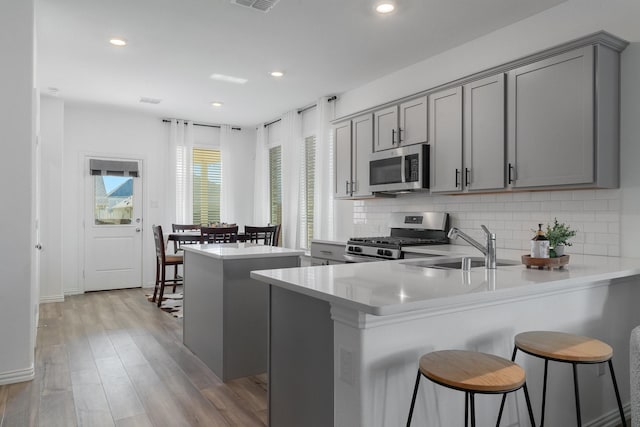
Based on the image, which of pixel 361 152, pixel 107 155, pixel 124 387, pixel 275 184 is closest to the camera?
pixel 124 387

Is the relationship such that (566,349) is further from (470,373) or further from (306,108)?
(306,108)

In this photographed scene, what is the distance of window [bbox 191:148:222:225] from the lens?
711 centimetres

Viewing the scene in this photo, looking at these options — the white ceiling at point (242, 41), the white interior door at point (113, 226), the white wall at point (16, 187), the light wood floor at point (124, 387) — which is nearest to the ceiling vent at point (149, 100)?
the white ceiling at point (242, 41)

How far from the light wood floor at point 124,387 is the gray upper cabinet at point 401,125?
242 cm

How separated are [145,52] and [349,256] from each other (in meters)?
2.71

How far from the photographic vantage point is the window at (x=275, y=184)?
6949mm

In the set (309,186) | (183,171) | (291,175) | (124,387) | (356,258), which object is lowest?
(124,387)

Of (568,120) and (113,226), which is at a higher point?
(568,120)

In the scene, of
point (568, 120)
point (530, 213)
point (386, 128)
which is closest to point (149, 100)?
point (386, 128)

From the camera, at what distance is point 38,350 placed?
356 centimetres

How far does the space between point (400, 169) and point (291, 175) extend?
8.25 feet

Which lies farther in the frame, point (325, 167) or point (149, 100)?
point (149, 100)

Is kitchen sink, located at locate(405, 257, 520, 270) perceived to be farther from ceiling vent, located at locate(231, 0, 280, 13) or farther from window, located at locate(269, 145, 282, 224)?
window, located at locate(269, 145, 282, 224)

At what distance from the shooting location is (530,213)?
3.25 meters
